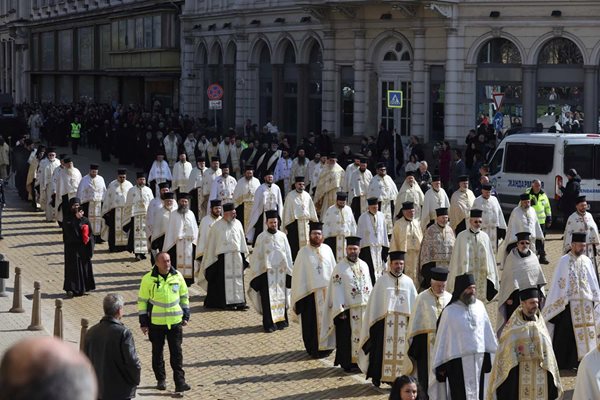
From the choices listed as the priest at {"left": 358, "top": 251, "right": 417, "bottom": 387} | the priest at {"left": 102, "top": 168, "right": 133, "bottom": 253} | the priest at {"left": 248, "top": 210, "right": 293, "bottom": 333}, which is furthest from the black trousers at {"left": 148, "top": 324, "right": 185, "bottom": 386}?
the priest at {"left": 102, "top": 168, "right": 133, "bottom": 253}

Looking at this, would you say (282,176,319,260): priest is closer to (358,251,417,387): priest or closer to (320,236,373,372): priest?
(320,236,373,372): priest

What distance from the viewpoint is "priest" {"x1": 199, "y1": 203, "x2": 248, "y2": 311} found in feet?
57.5

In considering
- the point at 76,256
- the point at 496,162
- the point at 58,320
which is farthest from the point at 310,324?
the point at 496,162

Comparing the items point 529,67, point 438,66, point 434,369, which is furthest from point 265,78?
point 434,369

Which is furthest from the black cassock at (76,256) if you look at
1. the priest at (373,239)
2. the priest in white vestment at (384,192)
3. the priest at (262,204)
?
the priest in white vestment at (384,192)

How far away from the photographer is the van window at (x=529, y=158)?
26469 millimetres

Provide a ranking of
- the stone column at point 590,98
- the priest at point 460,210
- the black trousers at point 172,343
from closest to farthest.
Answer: the black trousers at point 172,343 → the priest at point 460,210 → the stone column at point 590,98

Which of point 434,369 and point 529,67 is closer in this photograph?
point 434,369

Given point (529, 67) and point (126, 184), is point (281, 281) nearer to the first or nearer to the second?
point (126, 184)

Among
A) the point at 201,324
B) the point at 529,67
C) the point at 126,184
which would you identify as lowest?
the point at 201,324

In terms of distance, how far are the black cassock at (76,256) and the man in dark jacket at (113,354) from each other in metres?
8.78

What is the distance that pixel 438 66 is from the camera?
123ft

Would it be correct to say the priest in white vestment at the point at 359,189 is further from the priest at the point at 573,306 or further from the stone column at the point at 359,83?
the stone column at the point at 359,83

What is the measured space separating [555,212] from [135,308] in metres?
11.6
